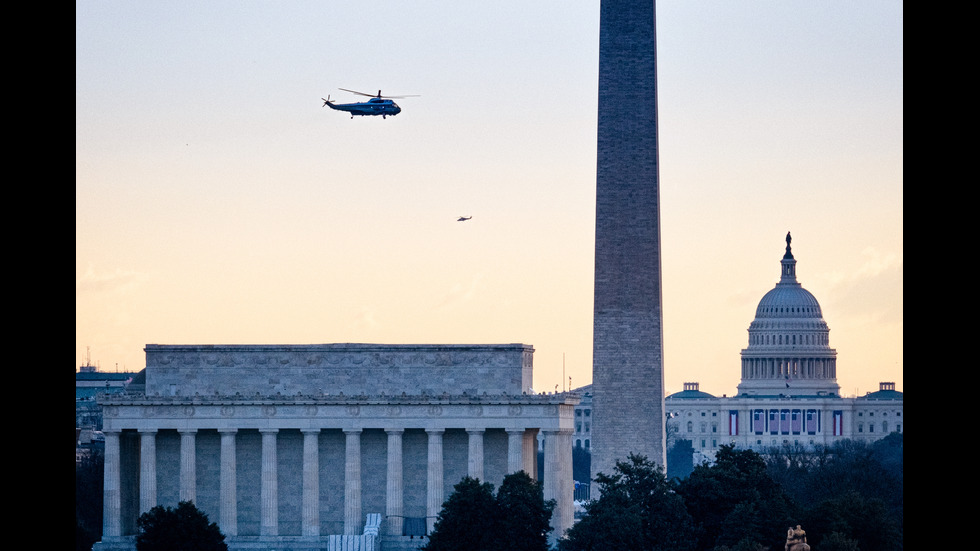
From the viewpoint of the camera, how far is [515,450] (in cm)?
11119

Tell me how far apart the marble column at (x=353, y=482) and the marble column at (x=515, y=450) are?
913cm

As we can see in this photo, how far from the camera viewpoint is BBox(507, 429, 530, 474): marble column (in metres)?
111

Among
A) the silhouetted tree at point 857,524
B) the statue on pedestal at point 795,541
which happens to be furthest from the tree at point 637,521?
the statue on pedestal at point 795,541

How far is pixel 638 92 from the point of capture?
112875 millimetres

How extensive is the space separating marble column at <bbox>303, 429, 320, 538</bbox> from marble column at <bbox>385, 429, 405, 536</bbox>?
4337 mm

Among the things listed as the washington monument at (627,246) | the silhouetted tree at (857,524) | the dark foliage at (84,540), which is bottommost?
the dark foliage at (84,540)

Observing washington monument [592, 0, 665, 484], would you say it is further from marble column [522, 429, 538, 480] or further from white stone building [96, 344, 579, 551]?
marble column [522, 429, 538, 480]

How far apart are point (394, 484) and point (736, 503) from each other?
22.2 m

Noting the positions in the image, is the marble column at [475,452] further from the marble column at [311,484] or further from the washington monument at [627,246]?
the marble column at [311,484]

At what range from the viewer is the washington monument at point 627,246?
11275 cm

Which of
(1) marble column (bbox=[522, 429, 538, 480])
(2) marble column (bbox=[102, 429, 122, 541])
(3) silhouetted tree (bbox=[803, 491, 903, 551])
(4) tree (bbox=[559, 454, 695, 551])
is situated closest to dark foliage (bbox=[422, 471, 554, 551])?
(4) tree (bbox=[559, 454, 695, 551])
